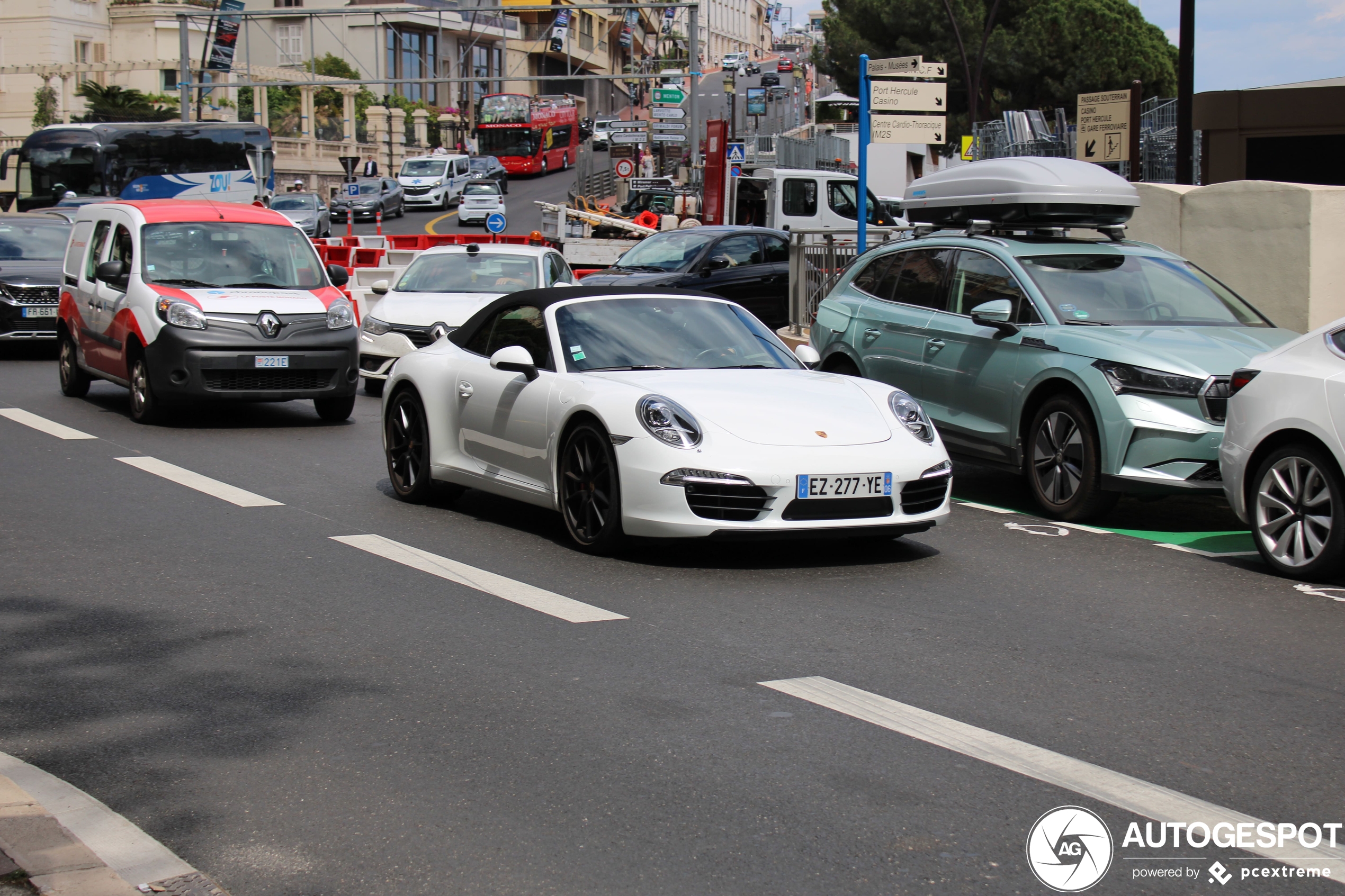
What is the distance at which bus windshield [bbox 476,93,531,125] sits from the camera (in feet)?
257

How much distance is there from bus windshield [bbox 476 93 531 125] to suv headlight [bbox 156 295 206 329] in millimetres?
66836

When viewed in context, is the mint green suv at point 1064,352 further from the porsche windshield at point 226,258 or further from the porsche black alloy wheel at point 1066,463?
the porsche windshield at point 226,258

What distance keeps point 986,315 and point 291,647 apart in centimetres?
524

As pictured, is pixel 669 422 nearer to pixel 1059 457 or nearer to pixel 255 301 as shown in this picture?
pixel 1059 457

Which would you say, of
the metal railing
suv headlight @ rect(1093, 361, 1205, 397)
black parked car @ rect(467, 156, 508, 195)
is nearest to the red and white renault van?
the metal railing

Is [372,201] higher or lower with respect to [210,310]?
higher

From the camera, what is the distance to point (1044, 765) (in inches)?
180

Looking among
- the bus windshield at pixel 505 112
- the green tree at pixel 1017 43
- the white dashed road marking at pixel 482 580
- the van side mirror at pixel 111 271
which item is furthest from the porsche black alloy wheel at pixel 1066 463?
the bus windshield at pixel 505 112

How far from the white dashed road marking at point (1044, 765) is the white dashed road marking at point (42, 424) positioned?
8.96 metres

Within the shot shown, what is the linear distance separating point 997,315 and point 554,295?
2788 millimetres

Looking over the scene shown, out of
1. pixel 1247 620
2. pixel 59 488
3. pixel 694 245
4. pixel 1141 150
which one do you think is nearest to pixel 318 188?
pixel 1141 150

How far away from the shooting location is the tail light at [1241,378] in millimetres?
7910

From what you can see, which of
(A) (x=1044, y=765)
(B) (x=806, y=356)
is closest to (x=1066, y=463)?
(B) (x=806, y=356)

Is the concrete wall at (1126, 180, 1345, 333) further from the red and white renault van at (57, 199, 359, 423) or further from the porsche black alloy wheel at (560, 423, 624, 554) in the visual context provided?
the porsche black alloy wheel at (560, 423, 624, 554)
